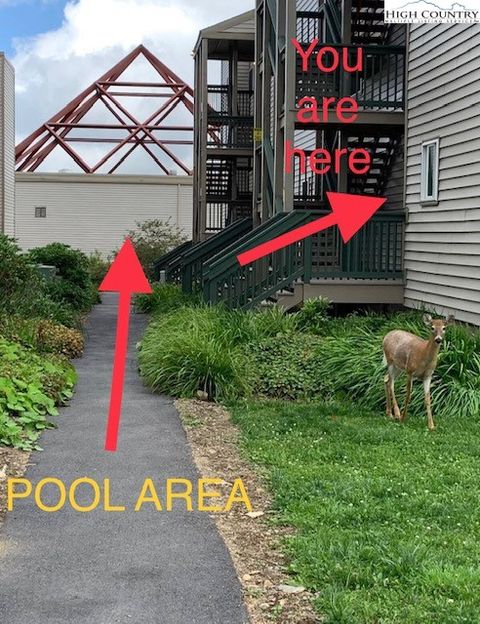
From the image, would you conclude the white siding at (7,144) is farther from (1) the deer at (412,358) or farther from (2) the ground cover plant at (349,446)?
(1) the deer at (412,358)

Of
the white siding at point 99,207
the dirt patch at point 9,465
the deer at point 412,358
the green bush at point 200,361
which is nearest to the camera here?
the dirt patch at point 9,465

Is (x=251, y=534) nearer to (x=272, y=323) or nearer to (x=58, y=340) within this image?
(x=272, y=323)

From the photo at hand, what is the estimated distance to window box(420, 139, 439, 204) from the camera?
13.4 meters

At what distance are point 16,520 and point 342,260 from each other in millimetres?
9216

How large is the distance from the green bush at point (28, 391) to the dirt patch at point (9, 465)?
0.18m

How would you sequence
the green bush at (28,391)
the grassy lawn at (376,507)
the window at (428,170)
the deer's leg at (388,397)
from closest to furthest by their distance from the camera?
1. the grassy lawn at (376,507)
2. the green bush at (28,391)
3. the deer's leg at (388,397)
4. the window at (428,170)

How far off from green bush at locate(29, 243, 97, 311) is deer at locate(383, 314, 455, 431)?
11216 mm

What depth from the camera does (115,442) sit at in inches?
311

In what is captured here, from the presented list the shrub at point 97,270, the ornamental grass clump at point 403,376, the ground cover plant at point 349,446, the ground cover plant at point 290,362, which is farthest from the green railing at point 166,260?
the ornamental grass clump at point 403,376

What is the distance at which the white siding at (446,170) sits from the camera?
11953mm

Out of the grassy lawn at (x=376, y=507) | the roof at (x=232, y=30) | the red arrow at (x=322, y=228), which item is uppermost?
the roof at (x=232, y=30)

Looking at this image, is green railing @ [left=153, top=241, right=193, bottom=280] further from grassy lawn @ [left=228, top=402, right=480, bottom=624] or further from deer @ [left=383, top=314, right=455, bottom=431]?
deer @ [left=383, top=314, right=455, bottom=431]

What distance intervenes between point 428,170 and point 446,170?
0.88 metres

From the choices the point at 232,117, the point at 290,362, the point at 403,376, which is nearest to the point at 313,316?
the point at 290,362
